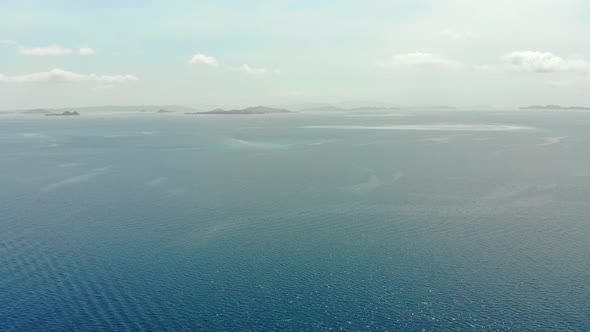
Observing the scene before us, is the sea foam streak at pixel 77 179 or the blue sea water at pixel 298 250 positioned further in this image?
the sea foam streak at pixel 77 179

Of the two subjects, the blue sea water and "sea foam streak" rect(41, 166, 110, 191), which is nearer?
the blue sea water

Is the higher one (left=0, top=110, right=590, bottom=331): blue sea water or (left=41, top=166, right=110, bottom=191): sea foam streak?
(left=41, top=166, right=110, bottom=191): sea foam streak

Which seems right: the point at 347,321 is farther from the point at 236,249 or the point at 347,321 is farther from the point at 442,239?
the point at 442,239

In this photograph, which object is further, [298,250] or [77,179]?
[77,179]

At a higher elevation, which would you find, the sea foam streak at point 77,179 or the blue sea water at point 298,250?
the sea foam streak at point 77,179

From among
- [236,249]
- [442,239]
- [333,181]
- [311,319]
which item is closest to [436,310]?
[311,319]

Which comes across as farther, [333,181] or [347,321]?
[333,181]

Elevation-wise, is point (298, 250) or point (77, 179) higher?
point (77, 179)

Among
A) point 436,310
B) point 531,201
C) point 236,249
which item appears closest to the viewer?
point 436,310
